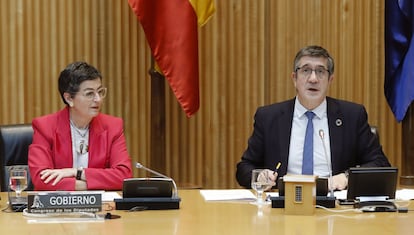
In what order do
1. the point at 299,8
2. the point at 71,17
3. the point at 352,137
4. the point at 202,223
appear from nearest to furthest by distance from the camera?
the point at 202,223 → the point at 352,137 → the point at 71,17 → the point at 299,8

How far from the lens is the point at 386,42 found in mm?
5219

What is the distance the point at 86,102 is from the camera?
4.19 m

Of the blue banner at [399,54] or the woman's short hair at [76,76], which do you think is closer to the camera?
the woman's short hair at [76,76]

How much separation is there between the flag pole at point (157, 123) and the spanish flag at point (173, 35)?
0.59 feet

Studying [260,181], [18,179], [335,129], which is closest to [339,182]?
[335,129]

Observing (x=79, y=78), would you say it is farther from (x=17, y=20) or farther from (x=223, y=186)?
(x=223, y=186)

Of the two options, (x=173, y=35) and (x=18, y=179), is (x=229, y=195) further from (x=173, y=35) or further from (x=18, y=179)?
(x=173, y=35)

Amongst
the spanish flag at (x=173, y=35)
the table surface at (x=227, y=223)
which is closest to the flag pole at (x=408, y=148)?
the spanish flag at (x=173, y=35)

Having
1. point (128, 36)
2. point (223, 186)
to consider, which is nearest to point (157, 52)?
point (128, 36)

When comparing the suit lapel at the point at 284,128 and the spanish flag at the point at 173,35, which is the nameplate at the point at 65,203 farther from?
the spanish flag at the point at 173,35

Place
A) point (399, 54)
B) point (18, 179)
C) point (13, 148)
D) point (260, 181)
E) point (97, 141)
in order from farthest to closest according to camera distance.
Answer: point (399, 54), point (97, 141), point (13, 148), point (260, 181), point (18, 179)

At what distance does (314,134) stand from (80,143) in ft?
4.40

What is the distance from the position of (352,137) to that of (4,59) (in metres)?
2.53

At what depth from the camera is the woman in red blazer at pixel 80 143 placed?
152 inches
